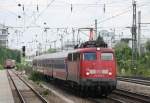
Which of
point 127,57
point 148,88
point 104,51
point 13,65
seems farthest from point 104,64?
point 13,65

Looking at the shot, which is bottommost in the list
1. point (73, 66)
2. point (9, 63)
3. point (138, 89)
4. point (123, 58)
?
point (138, 89)

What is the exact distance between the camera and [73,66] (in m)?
29.9

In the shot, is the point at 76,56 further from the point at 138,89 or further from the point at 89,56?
the point at 138,89

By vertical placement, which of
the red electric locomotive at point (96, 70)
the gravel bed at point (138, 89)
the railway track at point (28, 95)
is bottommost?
the railway track at point (28, 95)

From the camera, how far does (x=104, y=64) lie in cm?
2744

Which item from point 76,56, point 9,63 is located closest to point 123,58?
point 76,56

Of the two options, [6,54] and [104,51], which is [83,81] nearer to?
[104,51]

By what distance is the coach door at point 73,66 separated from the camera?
28.3 meters

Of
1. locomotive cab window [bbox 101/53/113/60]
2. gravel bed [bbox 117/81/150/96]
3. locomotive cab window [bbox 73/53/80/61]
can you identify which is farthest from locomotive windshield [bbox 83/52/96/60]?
gravel bed [bbox 117/81/150/96]

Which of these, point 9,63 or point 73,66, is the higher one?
point 9,63

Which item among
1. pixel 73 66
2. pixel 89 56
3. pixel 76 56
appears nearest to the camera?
pixel 89 56

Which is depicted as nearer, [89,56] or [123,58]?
[89,56]

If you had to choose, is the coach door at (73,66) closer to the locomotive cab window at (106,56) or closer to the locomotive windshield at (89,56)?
the locomotive windshield at (89,56)

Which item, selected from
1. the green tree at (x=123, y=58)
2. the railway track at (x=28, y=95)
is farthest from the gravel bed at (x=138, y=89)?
the green tree at (x=123, y=58)
